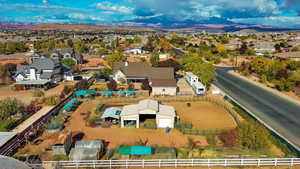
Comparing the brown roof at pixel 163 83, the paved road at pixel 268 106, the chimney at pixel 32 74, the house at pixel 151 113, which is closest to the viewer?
the paved road at pixel 268 106

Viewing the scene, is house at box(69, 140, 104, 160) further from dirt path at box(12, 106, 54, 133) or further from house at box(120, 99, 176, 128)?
dirt path at box(12, 106, 54, 133)

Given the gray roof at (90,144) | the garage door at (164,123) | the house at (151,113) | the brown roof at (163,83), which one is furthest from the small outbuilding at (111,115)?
the brown roof at (163,83)

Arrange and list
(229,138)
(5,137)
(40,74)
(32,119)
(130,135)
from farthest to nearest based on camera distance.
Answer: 1. (40,74)
2. (32,119)
3. (130,135)
4. (229,138)
5. (5,137)

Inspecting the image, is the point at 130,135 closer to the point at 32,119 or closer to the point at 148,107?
the point at 148,107

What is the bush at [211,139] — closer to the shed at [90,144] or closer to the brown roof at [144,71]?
the shed at [90,144]

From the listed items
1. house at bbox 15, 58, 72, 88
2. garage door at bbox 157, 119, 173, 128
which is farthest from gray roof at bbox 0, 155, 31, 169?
house at bbox 15, 58, 72, 88

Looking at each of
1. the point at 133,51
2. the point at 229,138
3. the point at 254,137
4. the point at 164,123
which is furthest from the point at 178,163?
the point at 133,51
